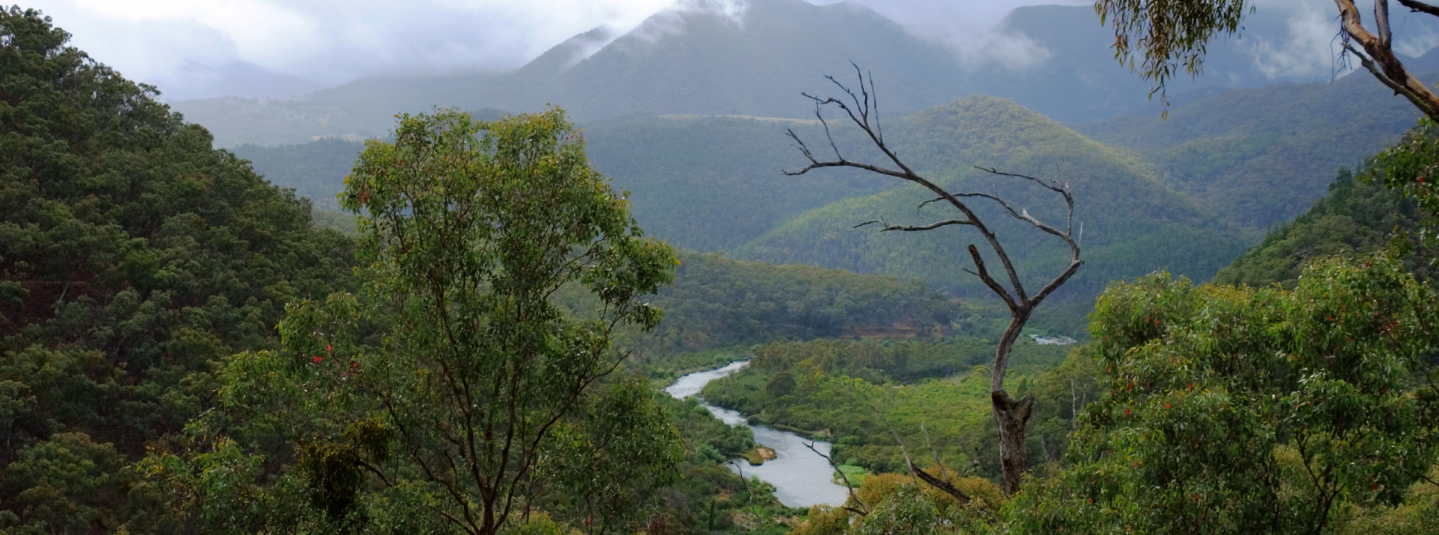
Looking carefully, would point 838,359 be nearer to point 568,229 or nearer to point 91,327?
point 91,327

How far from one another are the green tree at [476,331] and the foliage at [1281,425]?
3.34 meters

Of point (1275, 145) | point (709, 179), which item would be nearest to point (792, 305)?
point (709, 179)

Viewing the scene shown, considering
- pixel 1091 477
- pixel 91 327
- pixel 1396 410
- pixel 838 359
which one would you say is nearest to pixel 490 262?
pixel 1091 477

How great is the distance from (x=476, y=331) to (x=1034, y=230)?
12566cm

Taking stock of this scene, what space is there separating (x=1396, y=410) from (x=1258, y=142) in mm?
172361

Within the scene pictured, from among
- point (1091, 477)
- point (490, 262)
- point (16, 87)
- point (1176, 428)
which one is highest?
point (16, 87)

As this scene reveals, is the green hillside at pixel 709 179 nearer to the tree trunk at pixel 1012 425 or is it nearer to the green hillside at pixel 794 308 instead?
the green hillside at pixel 794 308

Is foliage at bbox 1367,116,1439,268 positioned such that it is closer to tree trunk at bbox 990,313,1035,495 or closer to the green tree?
tree trunk at bbox 990,313,1035,495

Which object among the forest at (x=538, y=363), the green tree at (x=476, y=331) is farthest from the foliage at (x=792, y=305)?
the green tree at (x=476, y=331)

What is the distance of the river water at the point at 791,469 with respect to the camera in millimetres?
40812

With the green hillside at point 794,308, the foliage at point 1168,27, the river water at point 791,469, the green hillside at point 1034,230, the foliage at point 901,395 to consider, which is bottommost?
the river water at point 791,469

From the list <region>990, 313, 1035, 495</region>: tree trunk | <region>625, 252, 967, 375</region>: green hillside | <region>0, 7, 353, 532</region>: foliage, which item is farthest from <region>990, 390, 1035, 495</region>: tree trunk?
<region>625, 252, 967, 375</region>: green hillside

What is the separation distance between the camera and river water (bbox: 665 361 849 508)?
40.8 m

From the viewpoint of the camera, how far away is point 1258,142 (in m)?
153
